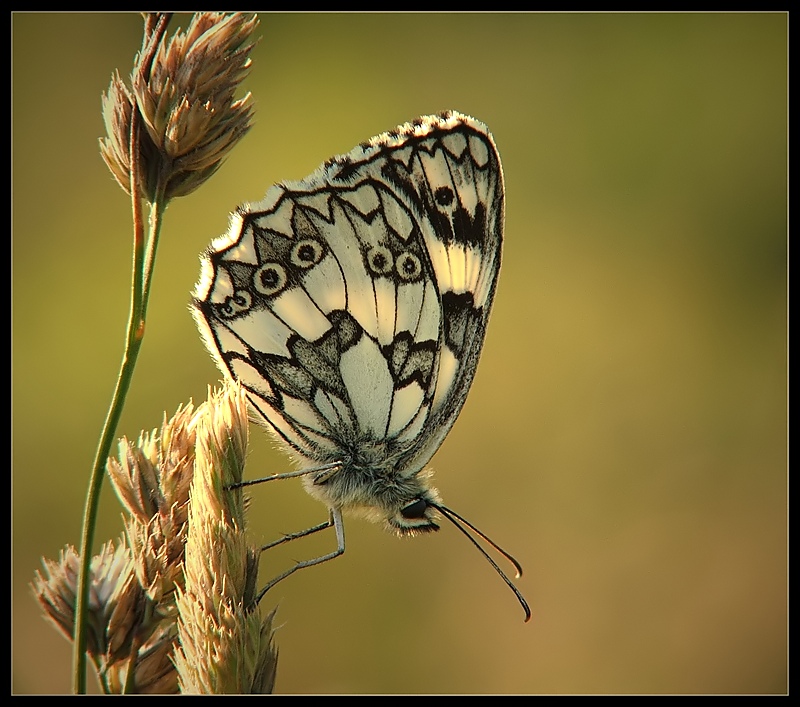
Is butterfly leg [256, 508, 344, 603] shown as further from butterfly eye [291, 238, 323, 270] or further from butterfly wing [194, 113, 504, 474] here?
butterfly eye [291, 238, 323, 270]

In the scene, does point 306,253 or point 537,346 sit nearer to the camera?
point 306,253

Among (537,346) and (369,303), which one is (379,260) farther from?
(537,346)

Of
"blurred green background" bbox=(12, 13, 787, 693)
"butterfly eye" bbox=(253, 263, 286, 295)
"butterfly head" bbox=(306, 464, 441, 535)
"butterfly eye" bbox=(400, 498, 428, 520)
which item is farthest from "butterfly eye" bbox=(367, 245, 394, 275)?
"blurred green background" bbox=(12, 13, 787, 693)

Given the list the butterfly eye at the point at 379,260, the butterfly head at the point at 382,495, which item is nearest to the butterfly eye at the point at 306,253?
the butterfly eye at the point at 379,260

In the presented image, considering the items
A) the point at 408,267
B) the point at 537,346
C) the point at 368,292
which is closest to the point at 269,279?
the point at 368,292

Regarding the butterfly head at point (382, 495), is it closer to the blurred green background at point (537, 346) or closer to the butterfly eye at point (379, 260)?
the butterfly eye at point (379, 260)

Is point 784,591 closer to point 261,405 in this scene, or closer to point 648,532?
point 648,532

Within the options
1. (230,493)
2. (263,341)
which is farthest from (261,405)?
(230,493)

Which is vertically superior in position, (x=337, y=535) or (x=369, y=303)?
(x=369, y=303)
